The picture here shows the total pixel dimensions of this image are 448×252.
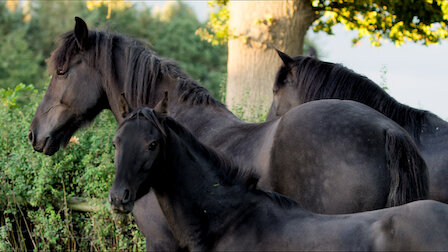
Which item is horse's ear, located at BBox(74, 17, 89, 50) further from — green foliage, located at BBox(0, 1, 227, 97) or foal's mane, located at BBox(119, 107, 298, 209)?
green foliage, located at BBox(0, 1, 227, 97)

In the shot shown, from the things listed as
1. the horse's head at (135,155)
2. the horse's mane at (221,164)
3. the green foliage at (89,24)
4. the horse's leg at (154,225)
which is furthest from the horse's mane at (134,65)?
the green foliage at (89,24)

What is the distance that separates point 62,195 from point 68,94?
2087mm

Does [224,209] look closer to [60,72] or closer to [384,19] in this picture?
[60,72]

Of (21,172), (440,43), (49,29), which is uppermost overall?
(440,43)

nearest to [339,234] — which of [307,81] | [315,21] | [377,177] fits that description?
[377,177]

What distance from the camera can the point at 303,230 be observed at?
3.21 metres

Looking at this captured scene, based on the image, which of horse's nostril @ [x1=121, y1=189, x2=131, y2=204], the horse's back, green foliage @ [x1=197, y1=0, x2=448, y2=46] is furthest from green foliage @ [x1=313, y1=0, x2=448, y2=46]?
horse's nostril @ [x1=121, y1=189, x2=131, y2=204]

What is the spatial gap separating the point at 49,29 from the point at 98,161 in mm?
28724

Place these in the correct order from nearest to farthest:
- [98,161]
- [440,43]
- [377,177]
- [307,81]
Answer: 1. [377,177]
2. [307,81]
3. [98,161]
4. [440,43]

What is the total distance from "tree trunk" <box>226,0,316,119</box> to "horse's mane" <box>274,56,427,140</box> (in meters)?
4.25

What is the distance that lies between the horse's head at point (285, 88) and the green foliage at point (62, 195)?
2.12m

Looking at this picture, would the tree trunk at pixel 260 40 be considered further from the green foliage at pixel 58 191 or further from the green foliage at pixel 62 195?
the green foliage at pixel 62 195

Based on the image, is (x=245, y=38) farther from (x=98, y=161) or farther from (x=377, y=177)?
(x=377, y=177)

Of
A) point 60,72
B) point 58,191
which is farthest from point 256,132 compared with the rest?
point 58,191
